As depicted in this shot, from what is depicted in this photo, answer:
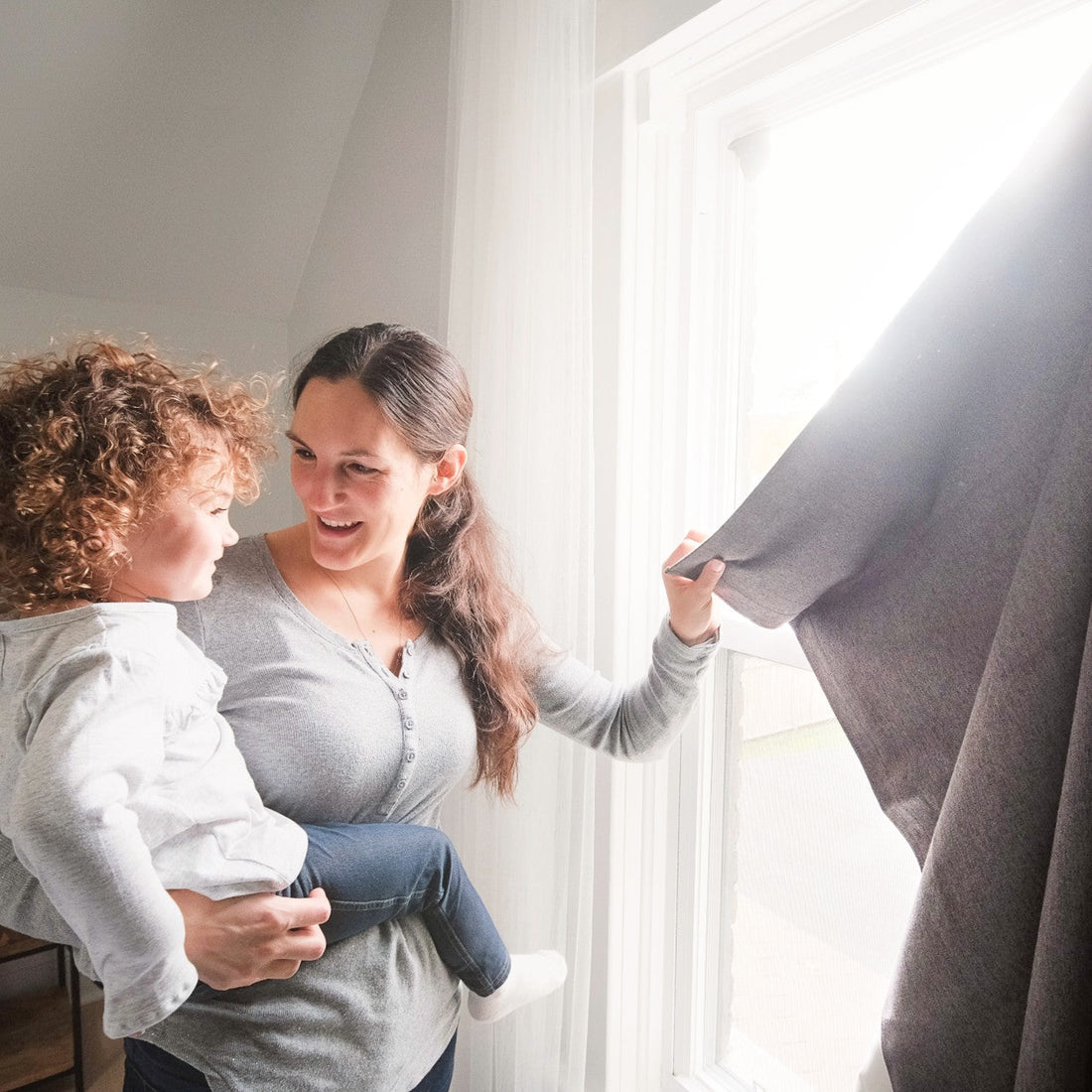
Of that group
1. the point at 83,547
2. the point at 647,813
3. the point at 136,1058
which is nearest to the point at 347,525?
the point at 83,547

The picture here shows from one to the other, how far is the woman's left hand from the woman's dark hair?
0.79 feet

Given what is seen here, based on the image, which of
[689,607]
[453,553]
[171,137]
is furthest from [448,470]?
[171,137]

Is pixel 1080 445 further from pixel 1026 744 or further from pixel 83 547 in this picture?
pixel 83 547

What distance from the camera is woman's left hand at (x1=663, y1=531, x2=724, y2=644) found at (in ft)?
3.62

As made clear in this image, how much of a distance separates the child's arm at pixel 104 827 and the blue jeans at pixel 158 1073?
0.86ft

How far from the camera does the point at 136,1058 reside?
1.11 m

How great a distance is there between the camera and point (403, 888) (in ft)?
3.51

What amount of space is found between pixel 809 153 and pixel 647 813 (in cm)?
114

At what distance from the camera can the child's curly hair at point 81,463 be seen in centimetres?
87

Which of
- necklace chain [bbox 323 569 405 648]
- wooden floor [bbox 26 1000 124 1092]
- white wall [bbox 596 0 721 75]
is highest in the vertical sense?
white wall [bbox 596 0 721 75]

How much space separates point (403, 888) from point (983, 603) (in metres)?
0.73

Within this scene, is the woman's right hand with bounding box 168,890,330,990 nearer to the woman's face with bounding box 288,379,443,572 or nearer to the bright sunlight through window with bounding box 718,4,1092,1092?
the woman's face with bounding box 288,379,443,572

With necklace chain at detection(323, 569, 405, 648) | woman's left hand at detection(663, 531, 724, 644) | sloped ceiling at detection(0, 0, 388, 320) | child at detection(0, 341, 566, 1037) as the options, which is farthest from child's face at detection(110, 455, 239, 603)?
sloped ceiling at detection(0, 0, 388, 320)

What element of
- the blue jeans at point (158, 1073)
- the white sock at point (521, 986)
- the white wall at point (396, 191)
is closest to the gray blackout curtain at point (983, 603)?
the white sock at point (521, 986)
